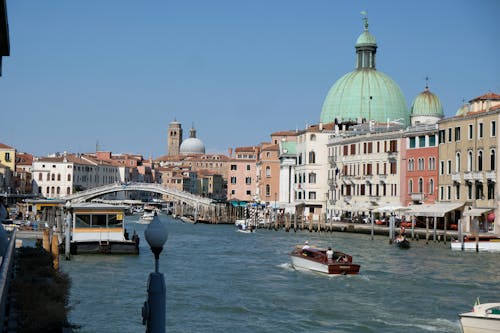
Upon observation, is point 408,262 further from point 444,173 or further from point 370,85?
point 370,85

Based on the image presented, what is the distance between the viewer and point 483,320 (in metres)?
13.3

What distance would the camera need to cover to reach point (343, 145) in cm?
5116

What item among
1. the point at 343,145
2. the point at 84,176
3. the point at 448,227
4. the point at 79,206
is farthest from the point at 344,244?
the point at 84,176

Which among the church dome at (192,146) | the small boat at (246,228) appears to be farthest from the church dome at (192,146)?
the small boat at (246,228)

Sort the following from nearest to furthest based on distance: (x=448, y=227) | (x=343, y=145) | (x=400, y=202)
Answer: (x=448, y=227), (x=400, y=202), (x=343, y=145)

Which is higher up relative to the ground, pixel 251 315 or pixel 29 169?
pixel 29 169

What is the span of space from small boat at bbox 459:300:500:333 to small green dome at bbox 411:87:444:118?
1658 inches

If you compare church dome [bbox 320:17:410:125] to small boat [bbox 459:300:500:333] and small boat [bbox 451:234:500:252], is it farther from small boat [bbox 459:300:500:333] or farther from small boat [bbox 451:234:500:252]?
small boat [bbox 459:300:500:333]

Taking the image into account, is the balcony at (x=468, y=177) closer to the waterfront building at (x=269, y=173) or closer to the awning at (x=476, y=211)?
the awning at (x=476, y=211)

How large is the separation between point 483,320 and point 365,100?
4667 centimetres

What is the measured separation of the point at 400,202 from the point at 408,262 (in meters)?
18.1

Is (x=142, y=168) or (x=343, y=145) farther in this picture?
(x=142, y=168)

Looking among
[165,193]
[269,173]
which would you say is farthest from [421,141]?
[165,193]

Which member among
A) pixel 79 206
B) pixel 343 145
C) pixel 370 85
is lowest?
pixel 79 206
